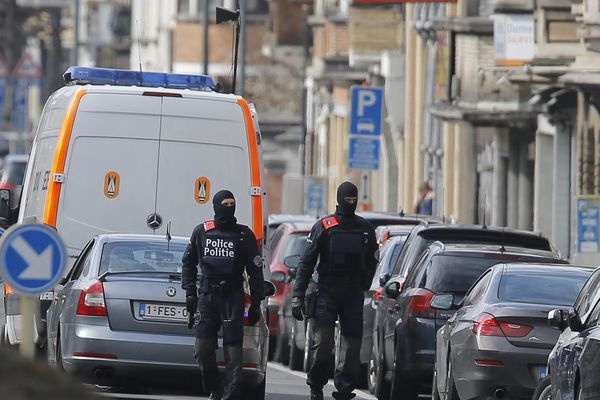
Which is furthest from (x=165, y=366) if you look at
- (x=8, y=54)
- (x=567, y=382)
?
(x=8, y=54)

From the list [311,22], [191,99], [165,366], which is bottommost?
[165,366]

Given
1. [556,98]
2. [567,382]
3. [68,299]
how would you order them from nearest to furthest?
1. [567,382]
2. [68,299]
3. [556,98]

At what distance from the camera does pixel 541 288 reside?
48.7ft

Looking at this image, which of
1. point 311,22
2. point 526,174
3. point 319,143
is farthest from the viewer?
point 319,143

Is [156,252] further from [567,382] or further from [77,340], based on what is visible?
[567,382]

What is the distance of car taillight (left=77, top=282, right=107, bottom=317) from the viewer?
48.7 feet

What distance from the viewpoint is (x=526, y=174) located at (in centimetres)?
4016

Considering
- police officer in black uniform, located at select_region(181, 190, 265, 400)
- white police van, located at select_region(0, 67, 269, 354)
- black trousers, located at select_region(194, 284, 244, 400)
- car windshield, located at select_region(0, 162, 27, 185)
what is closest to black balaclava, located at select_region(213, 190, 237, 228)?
police officer in black uniform, located at select_region(181, 190, 265, 400)

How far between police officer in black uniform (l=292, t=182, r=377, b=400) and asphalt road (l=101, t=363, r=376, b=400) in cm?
104

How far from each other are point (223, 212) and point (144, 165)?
2646 mm

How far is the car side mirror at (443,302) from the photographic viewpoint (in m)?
15.5

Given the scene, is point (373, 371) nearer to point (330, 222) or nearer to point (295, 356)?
point (330, 222)

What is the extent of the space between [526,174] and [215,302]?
25.9 meters

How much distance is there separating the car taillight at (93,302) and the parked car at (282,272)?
928cm
